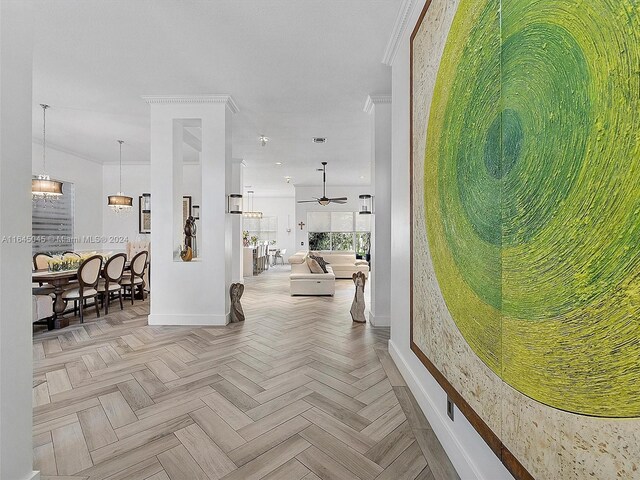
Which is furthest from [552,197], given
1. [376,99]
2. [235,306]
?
[235,306]

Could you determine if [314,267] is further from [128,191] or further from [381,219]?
[128,191]

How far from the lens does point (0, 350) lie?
4.29 feet

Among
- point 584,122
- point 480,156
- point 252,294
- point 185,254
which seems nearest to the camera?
point 584,122

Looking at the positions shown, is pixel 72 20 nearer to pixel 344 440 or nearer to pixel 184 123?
pixel 184 123

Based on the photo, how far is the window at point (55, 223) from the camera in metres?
6.03

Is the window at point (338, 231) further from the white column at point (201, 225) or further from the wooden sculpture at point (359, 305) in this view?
the white column at point (201, 225)

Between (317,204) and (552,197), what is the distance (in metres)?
10.5

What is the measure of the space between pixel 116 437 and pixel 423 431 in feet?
6.10

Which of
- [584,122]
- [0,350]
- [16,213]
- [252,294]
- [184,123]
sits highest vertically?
[184,123]

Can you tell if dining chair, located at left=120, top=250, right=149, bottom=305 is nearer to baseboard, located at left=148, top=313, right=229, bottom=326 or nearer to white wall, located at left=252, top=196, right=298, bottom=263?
baseboard, located at left=148, top=313, right=229, bottom=326

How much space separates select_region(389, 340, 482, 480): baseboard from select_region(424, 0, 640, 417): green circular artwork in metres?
0.60

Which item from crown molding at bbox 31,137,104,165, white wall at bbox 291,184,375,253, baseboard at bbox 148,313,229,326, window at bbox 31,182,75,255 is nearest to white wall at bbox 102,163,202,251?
crown molding at bbox 31,137,104,165

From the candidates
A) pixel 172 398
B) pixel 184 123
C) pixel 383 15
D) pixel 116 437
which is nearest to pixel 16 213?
pixel 116 437

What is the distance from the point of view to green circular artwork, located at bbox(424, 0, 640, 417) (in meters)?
0.68
